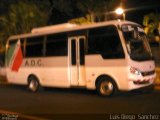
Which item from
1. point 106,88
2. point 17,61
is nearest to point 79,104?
point 106,88

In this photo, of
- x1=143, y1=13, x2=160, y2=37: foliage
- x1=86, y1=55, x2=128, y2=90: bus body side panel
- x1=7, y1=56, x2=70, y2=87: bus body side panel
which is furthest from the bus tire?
x1=143, y1=13, x2=160, y2=37: foliage

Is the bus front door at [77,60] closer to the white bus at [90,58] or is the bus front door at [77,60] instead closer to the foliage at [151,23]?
the white bus at [90,58]

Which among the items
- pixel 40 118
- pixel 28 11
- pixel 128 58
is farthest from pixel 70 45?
pixel 28 11

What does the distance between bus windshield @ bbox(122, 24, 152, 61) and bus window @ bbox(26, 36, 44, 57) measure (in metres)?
5.11

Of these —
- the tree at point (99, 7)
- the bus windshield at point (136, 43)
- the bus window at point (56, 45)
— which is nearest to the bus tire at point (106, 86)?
the bus windshield at point (136, 43)

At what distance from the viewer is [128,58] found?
45.9 ft

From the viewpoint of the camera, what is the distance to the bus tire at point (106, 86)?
14.6 m

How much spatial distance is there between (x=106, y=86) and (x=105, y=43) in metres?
1.65

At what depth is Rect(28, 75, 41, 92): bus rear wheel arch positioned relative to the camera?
18.4 m

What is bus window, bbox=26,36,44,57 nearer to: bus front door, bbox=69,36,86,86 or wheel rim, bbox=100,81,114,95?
bus front door, bbox=69,36,86,86

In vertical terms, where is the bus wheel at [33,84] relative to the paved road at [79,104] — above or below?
above

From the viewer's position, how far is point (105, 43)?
14836 mm

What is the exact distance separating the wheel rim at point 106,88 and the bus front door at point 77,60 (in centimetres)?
107

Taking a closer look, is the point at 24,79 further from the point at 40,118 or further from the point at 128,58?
the point at 40,118
